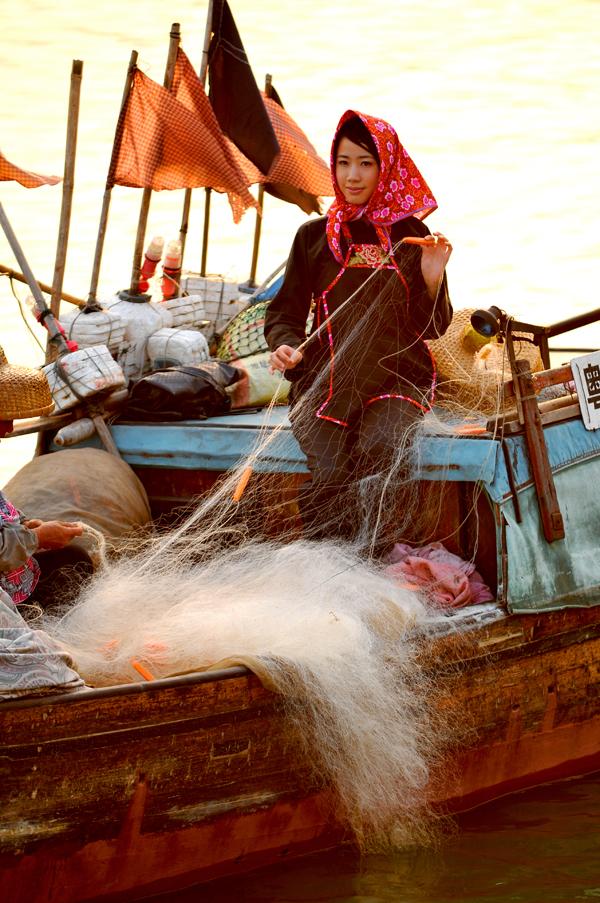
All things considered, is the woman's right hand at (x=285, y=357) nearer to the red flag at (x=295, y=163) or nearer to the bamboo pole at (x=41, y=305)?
the bamboo pole at (x=41, y=305)

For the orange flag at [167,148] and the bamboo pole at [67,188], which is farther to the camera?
the orange flag at [167,148]

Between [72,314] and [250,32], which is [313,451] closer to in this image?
[72,314]

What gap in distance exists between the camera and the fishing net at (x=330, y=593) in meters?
4.56

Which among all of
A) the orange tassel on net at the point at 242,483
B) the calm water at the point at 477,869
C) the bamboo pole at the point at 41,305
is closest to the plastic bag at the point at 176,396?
the bamboo pole at the point at 41,305

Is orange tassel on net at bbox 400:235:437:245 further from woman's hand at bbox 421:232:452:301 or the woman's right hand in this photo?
the woman's right hand

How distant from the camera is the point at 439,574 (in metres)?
5.11

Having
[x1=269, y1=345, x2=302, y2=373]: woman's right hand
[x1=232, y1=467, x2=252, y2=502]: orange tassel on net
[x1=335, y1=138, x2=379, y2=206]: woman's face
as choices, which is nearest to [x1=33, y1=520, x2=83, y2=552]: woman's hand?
[x1=232, y1=467, x2=252, y2=502]: orange tassel on net

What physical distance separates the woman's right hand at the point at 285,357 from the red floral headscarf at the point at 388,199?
42 centimetres

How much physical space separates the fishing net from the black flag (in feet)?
6.23

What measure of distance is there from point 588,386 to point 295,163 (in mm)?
2718

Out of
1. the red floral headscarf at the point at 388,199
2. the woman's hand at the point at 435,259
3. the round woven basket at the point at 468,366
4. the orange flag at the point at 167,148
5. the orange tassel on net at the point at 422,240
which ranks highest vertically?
the orange flag at the point at 167,148

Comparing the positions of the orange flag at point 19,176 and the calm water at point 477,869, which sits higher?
the orange flag at point 19,176

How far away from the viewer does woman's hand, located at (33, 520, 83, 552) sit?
4.52 meters

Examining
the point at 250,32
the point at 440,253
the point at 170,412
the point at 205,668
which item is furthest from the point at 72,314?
the point at 250,32
